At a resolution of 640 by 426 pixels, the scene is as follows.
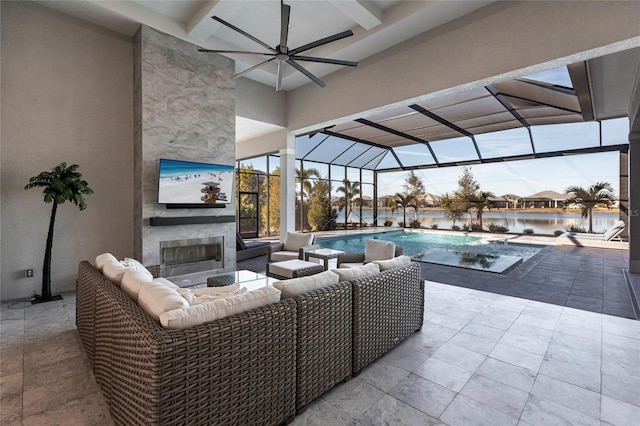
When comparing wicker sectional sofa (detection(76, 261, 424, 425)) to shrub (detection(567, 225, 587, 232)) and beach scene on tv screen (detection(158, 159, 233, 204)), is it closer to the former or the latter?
beach scene on tv screen (detection(158, 159, 233, 204))

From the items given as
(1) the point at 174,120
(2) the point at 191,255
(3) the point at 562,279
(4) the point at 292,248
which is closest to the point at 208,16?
(1) the point at 174,120

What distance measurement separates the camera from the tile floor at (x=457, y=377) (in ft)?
6.09

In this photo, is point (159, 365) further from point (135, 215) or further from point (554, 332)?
point (135, 215)

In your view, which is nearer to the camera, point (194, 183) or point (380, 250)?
point (380, 250)

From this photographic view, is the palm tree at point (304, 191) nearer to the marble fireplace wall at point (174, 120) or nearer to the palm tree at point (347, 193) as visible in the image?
the palm tree at point (347, 193)

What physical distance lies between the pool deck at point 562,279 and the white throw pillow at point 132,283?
4.03m

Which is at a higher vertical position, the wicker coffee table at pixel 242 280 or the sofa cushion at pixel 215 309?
the sofa cushion at pixel 215 309

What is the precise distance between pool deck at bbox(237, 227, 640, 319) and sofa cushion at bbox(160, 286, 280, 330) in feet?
12.9

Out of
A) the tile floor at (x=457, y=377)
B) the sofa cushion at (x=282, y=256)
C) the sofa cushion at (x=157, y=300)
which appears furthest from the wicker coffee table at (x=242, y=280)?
the sofa cushion at (x=157, y=300)

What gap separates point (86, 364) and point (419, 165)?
46.4 ft

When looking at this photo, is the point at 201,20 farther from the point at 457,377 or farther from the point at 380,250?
the point at 457,377

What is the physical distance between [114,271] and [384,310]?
2189 millimetres

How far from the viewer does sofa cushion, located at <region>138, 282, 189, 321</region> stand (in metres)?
1.56

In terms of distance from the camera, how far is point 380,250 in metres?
4.47
